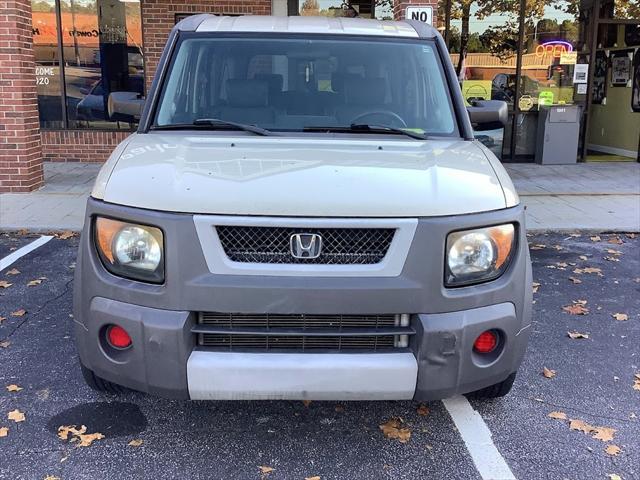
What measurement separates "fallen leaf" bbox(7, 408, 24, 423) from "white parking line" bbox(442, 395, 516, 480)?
7.37 ft

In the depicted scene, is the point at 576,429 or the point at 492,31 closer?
the point at 576,429

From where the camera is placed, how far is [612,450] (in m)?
3.04

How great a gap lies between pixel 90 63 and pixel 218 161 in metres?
9.77

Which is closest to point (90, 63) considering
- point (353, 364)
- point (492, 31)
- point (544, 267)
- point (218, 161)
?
point (492, 31)

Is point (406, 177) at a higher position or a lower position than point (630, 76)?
lower

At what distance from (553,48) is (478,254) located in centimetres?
1086

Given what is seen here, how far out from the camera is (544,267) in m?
6.14

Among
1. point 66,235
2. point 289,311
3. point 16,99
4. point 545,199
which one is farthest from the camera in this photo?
point 545,199

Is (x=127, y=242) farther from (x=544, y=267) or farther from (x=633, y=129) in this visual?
(x=633, y=129)

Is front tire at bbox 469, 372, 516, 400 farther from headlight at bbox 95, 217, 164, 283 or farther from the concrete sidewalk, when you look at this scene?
the concrete sidewalk

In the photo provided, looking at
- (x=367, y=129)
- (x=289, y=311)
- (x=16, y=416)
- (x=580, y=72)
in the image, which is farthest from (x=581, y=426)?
(x=580, y=72)

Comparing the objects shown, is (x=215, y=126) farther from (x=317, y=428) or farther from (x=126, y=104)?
(x=317, y=428)

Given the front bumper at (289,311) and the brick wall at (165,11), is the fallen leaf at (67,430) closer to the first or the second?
the front bumper at (289,311)

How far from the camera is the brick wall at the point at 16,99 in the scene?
8430 mm
